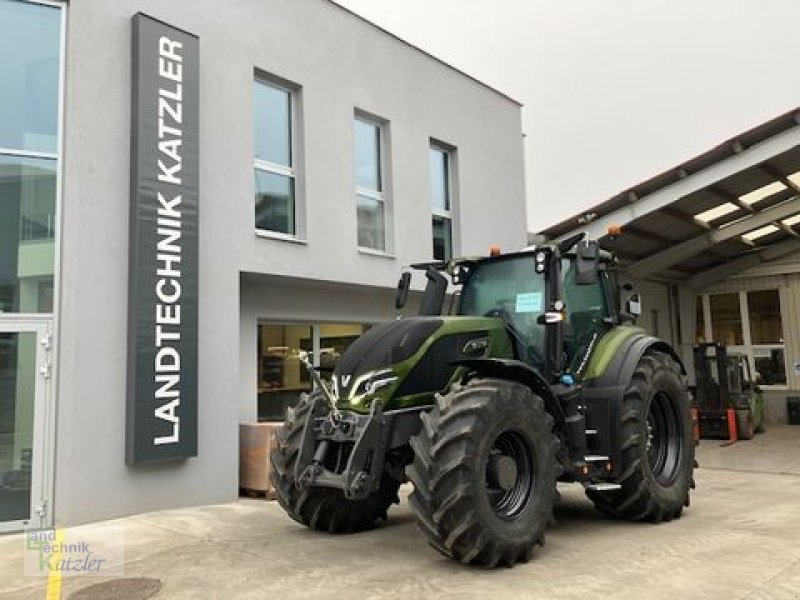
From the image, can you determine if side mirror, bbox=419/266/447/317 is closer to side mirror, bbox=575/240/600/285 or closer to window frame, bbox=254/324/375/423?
side mirror, bbox=575/240/600/285

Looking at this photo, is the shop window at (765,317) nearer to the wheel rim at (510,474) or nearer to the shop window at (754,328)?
the shop window at (754,328)

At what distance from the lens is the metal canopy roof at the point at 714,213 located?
35.4 ft

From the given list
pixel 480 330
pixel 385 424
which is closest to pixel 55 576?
pixel 385 424

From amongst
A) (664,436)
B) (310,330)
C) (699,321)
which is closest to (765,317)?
(699,321)

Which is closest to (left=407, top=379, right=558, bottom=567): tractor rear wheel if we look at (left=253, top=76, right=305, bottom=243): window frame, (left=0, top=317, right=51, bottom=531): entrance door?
(left=0, top=317, right=51, bottom=531): entrance door

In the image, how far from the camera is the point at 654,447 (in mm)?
6660

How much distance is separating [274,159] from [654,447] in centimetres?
525

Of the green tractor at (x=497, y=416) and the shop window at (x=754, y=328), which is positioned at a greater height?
the shop window at (x=754, y=328)

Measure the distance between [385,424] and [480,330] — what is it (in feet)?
4.02

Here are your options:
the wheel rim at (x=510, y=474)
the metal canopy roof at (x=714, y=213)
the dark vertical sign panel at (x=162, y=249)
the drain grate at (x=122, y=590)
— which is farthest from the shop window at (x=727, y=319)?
the drain grate at (x=122, y=590)

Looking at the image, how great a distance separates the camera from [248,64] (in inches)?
321

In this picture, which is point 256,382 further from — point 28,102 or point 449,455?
point 449,455

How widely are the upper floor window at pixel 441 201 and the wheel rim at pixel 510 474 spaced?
229 inches

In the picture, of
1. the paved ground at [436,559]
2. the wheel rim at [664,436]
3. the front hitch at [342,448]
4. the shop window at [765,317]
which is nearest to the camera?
the paved ground at [436,559]
